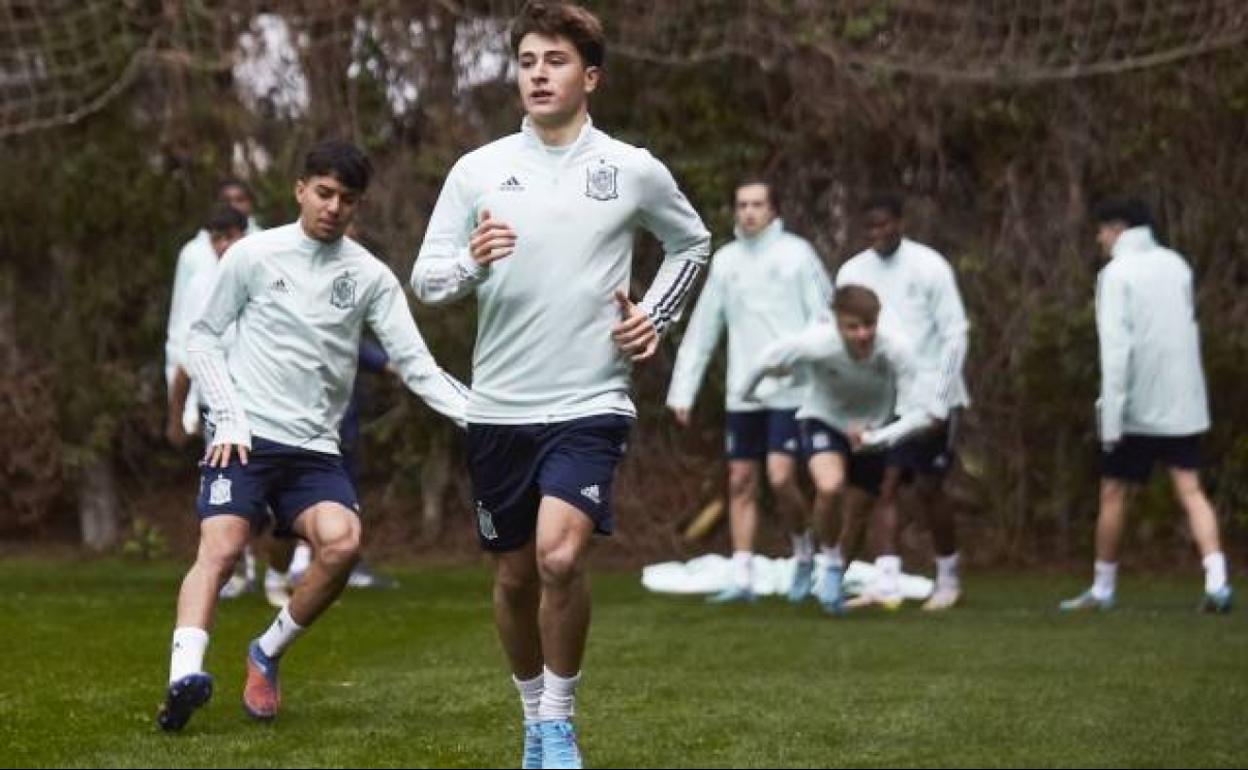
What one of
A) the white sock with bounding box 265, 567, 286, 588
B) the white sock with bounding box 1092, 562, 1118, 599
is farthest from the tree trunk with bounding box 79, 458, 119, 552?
the white sock with bounding box 1092, 562, 1118, 599

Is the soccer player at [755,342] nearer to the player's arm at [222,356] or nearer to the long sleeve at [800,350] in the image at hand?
the long sleeve at [800,350]

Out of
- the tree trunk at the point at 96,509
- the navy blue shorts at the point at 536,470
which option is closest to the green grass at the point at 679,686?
the navy blue shorts at the point at 536,470

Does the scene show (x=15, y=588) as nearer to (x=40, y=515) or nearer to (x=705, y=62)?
(x=40, y=515)

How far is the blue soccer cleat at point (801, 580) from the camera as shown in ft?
40.9

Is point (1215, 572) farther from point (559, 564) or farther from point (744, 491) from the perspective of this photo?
point (559, 564)

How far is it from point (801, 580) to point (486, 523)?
6180mm

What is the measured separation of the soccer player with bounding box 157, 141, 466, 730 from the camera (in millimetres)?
7547

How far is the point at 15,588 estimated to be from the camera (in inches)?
504

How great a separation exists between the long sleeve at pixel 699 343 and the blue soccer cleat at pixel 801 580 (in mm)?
1011

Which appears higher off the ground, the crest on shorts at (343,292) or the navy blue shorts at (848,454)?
the crest on shorts at (343,292)

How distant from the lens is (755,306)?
40.7 ft

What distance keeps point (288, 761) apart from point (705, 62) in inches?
374

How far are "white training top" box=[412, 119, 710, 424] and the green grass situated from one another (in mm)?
1024

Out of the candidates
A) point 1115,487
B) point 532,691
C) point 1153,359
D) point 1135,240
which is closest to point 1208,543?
point 1115,487
